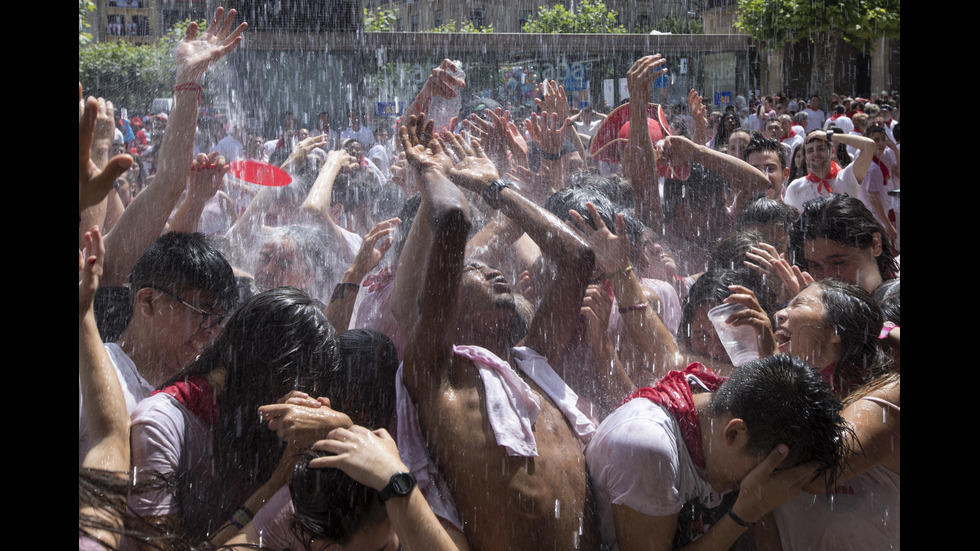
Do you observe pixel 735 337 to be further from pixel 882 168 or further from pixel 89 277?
pixel 882 168

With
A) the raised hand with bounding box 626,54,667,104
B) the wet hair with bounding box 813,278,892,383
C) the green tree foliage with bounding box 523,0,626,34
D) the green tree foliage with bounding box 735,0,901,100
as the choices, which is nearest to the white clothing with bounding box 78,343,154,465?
the wet hair with bounding box 813,278,892,383

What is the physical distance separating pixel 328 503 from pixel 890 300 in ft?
7.25

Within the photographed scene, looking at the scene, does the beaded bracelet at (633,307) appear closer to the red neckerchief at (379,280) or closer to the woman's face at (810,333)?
the woman's face at (810,333)

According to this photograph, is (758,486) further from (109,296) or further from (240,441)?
(109,296)

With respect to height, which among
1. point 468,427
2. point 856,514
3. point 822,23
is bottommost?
point 856,514

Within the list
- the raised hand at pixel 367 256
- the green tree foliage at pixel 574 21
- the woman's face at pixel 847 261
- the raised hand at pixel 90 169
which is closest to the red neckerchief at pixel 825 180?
the woman's face at pixel 847 261

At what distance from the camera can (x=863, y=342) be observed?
2.62 metres

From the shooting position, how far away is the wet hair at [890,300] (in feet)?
9.11

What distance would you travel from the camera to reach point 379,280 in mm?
3492

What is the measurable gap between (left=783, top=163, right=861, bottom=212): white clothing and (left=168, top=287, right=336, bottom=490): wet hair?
4.28 m

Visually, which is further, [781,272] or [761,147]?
[761,147]

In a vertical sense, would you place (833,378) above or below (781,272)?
below

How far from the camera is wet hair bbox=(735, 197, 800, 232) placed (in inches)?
174

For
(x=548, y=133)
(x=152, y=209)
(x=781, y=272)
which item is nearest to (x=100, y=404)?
(x=152, y=209)
